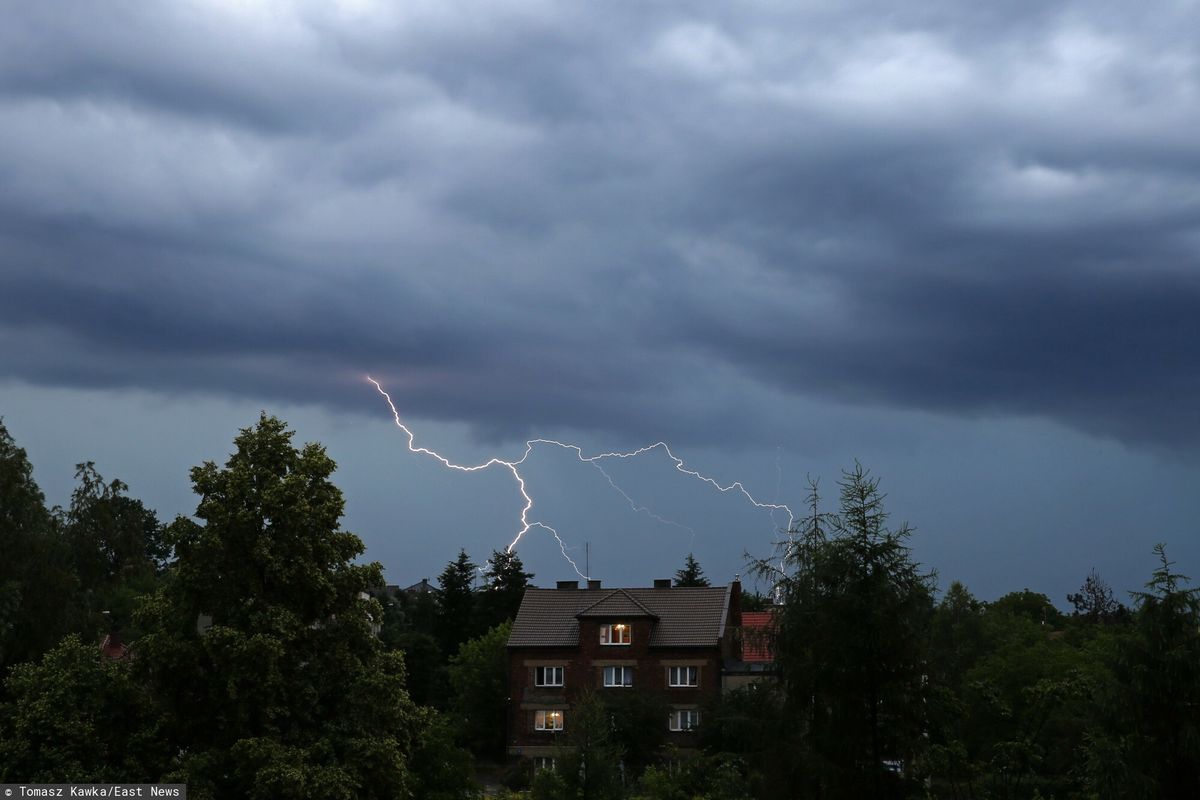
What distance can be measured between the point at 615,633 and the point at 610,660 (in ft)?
5.34

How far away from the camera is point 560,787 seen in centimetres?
3894

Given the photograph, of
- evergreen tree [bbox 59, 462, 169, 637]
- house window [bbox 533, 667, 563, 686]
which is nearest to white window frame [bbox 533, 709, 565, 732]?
house window [bbox 533, 667, 563, 686]

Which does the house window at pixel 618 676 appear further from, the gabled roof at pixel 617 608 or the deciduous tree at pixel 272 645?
the deciduous tree at pixel 272 645

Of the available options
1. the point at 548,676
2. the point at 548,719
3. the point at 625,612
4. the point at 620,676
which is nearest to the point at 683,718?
the point at 620,676

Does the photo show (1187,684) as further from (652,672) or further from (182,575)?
(652,672)

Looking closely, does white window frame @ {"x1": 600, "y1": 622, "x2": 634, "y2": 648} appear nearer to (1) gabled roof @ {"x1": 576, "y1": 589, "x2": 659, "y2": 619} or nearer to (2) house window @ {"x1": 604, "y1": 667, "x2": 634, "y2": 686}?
(1) gabled roof @ {"x1": 576, "y1": 589, "x2": 659, "y2": 619}

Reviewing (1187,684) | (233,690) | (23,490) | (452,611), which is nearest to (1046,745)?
(1187,684)

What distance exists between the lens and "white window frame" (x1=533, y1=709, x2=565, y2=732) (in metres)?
69.6

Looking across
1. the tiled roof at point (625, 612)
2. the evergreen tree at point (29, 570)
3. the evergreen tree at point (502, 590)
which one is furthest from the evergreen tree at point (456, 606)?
the evergreen tree at point (29, 570)

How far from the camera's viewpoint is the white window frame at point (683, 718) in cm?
6769

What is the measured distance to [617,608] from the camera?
232 ft

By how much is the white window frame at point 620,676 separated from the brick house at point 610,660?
0.19 feet

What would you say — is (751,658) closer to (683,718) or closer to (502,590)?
(683,718)

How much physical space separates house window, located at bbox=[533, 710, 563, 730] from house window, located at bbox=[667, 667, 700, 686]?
6744 millimetres
